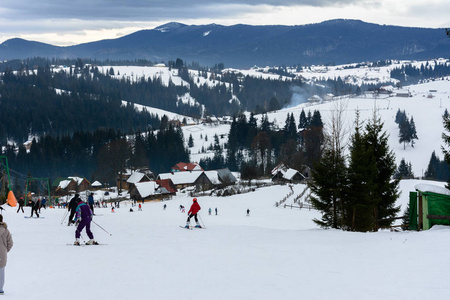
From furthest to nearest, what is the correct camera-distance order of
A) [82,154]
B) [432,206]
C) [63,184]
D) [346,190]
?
[82,154] < [63,184] < [346,190] < [432,206]

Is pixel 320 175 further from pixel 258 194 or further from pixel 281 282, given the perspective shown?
pixel 258 194

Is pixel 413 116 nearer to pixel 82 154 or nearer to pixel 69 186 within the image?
pixel 82 154

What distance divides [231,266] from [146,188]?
190 feet

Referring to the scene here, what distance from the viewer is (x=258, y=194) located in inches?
2152

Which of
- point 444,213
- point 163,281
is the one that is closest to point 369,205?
point 444,213

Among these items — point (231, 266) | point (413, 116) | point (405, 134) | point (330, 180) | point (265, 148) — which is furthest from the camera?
point (413, 116)

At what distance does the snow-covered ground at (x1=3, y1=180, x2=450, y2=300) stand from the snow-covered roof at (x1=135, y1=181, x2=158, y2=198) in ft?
163

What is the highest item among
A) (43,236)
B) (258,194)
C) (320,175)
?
(320,175)

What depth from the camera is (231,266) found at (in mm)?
11398

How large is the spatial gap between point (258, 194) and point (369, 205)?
115 feet

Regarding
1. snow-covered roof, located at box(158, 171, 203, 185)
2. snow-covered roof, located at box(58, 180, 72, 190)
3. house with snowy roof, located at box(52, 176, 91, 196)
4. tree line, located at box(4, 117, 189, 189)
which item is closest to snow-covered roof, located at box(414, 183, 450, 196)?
snow-covered roof, located at box(158, 171, 203, 185)

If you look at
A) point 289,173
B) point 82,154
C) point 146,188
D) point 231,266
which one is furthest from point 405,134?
point 231,266

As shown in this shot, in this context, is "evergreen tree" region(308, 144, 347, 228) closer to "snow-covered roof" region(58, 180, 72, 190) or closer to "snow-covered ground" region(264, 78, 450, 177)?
"snow-covered ground" region(264, 78, 450, 177)

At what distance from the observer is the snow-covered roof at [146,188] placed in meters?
67.2
